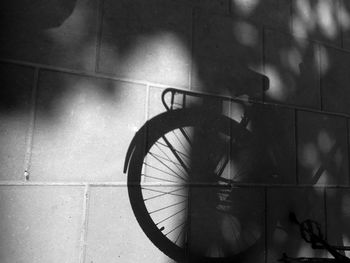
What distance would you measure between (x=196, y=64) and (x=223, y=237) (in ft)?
5.14

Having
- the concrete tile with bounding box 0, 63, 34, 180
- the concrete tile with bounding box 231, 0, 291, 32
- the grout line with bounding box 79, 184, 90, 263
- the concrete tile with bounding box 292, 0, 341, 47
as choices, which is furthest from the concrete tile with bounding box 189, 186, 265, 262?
the concrete tile with bounding box 292, 0, 341, 47

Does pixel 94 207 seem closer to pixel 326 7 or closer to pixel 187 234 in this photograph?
pixel 187 234

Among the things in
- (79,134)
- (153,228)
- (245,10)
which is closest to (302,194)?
(153,228)

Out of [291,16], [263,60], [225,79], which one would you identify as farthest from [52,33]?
[291,16]

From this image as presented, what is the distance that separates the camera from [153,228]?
90.8 inches

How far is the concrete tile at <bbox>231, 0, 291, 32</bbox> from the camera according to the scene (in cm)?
293

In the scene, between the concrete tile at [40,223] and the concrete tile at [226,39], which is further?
the concrete tile at [226,39]

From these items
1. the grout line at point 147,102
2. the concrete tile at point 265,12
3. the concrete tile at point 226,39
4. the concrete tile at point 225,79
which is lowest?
the grout line at point 147,102

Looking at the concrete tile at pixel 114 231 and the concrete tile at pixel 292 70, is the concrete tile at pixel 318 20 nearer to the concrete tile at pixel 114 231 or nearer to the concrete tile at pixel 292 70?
the concrete tile at pixel 292 70

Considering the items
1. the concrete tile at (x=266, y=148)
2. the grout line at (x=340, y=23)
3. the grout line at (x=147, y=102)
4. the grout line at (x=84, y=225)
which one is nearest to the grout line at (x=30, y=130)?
the grout line at (x=84, y=225)

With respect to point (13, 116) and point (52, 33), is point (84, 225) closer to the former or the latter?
point (13, 116)

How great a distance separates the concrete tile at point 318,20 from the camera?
326 cm

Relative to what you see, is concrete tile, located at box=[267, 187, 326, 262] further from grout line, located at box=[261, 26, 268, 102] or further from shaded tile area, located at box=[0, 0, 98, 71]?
shaded tile area, located at box=[0, 0, 98, 71]

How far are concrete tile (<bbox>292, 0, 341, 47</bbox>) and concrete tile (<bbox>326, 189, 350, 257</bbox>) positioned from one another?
1.78 metres
